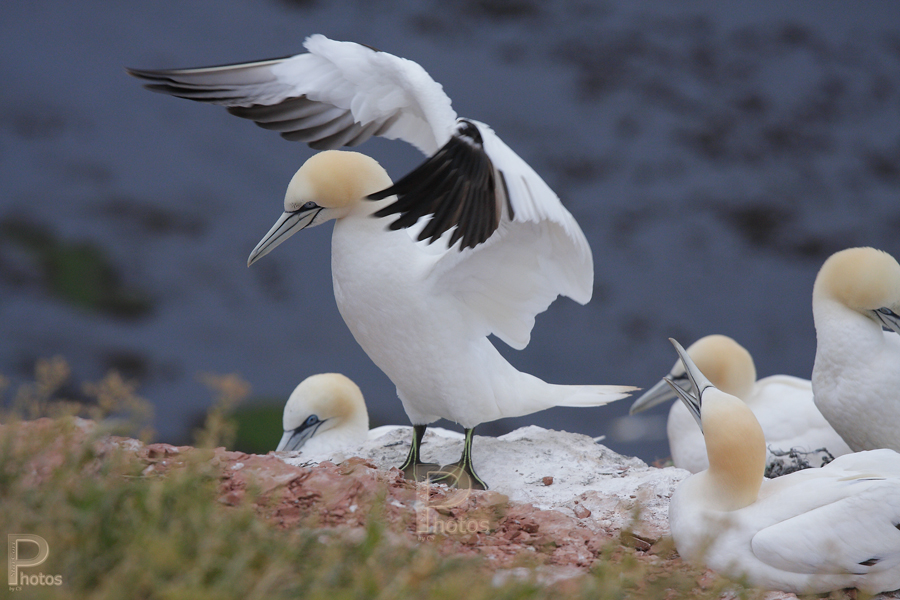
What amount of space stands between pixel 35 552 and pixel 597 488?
2.33m

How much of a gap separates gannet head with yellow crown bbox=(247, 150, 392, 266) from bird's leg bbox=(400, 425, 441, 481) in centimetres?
108

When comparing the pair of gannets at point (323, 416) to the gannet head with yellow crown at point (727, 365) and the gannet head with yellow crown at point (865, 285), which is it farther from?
the gannet head with yellow crown at point (865, 285)

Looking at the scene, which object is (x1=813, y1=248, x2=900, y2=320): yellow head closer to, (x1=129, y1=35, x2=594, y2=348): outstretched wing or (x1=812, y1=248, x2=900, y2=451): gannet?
(x1=812, y1=248, x2=900, y2=451): gannet

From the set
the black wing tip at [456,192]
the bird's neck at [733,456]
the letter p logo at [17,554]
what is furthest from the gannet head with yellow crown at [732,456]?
the letter p logo at [17,554]

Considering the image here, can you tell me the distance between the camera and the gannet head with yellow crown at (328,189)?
358cm

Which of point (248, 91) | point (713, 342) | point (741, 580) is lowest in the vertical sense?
point (741, 580)

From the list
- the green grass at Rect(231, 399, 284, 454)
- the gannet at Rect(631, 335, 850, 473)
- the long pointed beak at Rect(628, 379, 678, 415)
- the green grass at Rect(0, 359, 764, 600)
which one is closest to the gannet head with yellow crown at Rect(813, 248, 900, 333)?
the gannet at Rect(631, 335, 850, 473)

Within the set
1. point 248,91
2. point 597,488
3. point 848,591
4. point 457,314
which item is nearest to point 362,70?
point 248,91

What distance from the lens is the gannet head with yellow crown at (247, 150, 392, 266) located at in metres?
3.58

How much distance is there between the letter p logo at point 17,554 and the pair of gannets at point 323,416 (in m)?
3.22

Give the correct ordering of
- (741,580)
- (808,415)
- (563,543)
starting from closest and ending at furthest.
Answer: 1. (741,580)
2. (563,543)
3. (808,415)

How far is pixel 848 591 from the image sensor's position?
107 inches

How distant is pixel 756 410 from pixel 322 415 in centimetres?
256

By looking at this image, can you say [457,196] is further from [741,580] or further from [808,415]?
[808,415]
